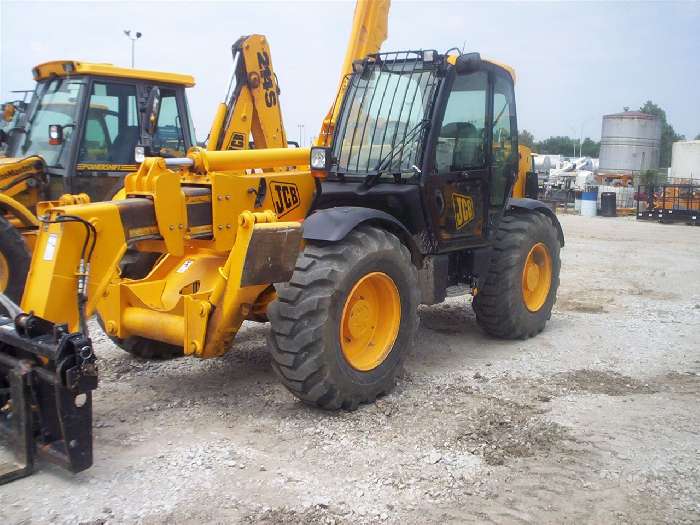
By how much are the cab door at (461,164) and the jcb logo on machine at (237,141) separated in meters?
2.25

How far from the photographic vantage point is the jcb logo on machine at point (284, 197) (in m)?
5.38

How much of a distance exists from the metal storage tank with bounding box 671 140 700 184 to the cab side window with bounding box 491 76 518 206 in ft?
92.6

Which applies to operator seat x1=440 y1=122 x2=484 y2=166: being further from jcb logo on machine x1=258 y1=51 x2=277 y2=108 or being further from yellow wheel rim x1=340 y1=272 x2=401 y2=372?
jcb logo on machine x1=258 y1=51 x2=277 y2=108

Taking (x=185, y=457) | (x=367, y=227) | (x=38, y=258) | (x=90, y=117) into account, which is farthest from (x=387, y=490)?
(x=90, y=117)

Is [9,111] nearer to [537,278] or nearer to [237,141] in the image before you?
[237,141]

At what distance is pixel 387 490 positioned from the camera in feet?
11.8

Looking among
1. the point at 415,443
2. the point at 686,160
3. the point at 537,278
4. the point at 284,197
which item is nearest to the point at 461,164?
the point at 284,197

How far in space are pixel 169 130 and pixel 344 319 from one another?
15.5 feet

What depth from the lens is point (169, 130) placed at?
8.48 m

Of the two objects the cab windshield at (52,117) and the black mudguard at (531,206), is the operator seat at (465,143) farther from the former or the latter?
the cab windshield at (52,117)

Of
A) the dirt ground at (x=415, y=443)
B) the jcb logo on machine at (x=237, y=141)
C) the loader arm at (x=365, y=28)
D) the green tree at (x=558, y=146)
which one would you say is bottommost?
the dirt ground at (x=415, y=443)

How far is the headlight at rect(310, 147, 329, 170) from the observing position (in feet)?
17.8

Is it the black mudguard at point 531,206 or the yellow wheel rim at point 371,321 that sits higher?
the black mudguard at point 531,206

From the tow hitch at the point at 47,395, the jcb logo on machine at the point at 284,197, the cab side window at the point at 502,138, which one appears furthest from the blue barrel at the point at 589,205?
the tow hitch at the point at 47,395
